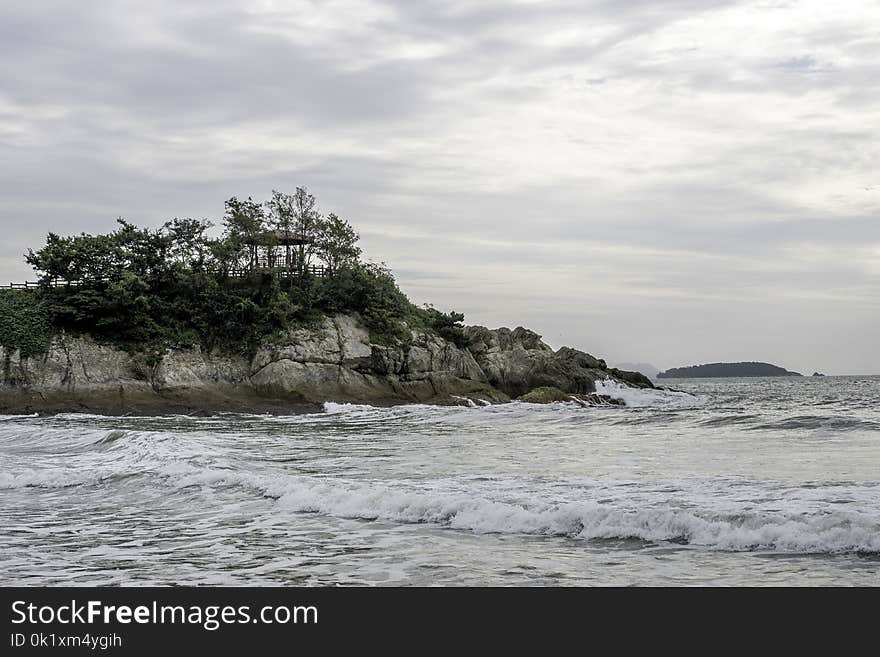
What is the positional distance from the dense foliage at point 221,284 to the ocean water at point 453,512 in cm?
2295

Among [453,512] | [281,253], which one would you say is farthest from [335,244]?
[453,512]

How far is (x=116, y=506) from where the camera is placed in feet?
37.2

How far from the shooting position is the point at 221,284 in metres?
46.2

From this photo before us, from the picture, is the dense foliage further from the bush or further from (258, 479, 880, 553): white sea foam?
(258, 479, 880, 553): white sea foam

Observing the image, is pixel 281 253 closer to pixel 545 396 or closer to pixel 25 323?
pixel 25 323

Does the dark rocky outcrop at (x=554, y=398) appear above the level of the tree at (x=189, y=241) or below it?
below

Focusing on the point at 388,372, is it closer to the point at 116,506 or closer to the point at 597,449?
the point at 597,449

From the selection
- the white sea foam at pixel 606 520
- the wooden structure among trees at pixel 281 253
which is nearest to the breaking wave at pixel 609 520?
the white sea foam at pixel 606 520

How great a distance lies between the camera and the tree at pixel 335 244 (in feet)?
160

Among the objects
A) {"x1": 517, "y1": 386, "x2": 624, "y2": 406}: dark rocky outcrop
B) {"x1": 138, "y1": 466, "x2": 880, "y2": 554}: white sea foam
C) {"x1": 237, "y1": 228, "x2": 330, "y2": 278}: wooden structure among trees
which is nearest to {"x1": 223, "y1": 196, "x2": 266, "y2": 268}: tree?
{"x1": 237, "y1": 228, "x2": 330, "y2": 278}: wooden structure among trees

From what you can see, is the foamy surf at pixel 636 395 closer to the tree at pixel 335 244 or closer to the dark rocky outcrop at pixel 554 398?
the dark rocky outcrop at pixel 554 398

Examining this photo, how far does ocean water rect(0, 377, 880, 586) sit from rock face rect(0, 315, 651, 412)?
19392mm

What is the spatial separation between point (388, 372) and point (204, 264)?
12748 millimetres

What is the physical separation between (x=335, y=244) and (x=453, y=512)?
40.3 metres
